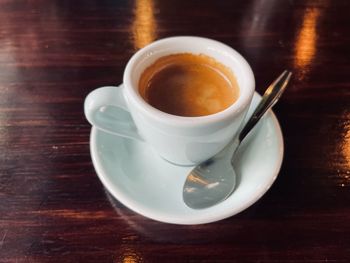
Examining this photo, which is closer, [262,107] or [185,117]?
[185,117]

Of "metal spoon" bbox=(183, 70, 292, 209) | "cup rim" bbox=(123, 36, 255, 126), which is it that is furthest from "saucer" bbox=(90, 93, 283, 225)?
"cup rim" bbox=(123, 36, 255, 126)

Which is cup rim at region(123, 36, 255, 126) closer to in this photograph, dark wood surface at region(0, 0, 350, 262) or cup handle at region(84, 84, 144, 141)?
cup handle at region(84, 84, 144, 141)

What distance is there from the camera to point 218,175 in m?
0.78

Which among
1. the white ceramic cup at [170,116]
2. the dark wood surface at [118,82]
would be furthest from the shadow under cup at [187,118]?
the dark wood surface at [118,82]

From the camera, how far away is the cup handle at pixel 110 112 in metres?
0.77

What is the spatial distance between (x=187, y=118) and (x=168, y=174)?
0.18 meters

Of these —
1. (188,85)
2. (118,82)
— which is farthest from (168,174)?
(118,82)

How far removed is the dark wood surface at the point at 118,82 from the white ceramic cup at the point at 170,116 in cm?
11

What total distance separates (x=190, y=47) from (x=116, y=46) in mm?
320

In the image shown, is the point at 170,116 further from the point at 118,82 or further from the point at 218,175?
the point at 118,82

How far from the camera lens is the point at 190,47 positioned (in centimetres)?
85

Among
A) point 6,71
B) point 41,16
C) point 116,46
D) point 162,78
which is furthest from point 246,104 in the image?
point 41,16

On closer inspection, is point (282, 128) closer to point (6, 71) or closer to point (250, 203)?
point (250, 203)

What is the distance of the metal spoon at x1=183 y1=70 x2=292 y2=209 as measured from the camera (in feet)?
2.42
